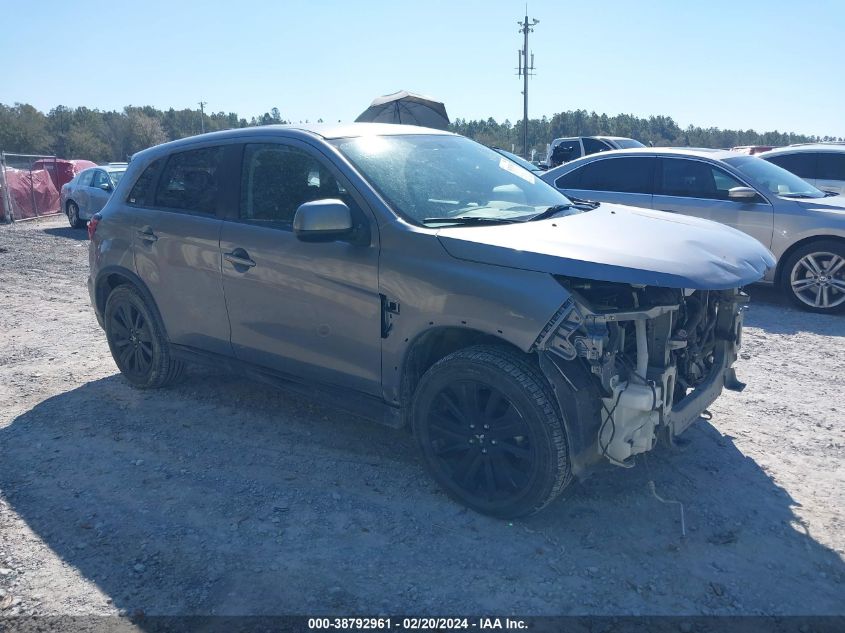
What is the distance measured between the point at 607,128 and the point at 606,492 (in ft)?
226

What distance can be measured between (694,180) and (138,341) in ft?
20.9

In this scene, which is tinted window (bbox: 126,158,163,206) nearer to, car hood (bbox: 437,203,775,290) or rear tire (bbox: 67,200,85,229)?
car hood (bbox: 437,203,775,290)

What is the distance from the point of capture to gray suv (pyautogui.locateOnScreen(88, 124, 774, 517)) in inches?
124

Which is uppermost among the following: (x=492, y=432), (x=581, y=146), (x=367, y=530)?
(x=581, y=146)

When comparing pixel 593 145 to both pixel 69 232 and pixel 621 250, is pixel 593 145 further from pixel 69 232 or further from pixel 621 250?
pixel 621 250

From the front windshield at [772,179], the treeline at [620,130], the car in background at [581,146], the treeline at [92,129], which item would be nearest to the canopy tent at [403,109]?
the car in background at [581,146]

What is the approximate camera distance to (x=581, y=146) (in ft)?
66.6

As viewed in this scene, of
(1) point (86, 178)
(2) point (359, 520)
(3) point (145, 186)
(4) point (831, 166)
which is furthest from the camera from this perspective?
(1) point (86, 178)

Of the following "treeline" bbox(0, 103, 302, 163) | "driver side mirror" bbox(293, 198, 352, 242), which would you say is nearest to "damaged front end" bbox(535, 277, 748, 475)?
"driver side mirror" bbox(293, 198, 352, 242)

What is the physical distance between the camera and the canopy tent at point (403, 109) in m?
16.5

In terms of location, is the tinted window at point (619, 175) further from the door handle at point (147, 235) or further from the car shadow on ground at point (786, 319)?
the door handle at point (147, 235)

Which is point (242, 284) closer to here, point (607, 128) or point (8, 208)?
point (8, 208)

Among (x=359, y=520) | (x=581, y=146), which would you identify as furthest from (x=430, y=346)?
(x=581, y=146)

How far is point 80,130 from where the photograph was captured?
6694 cm
